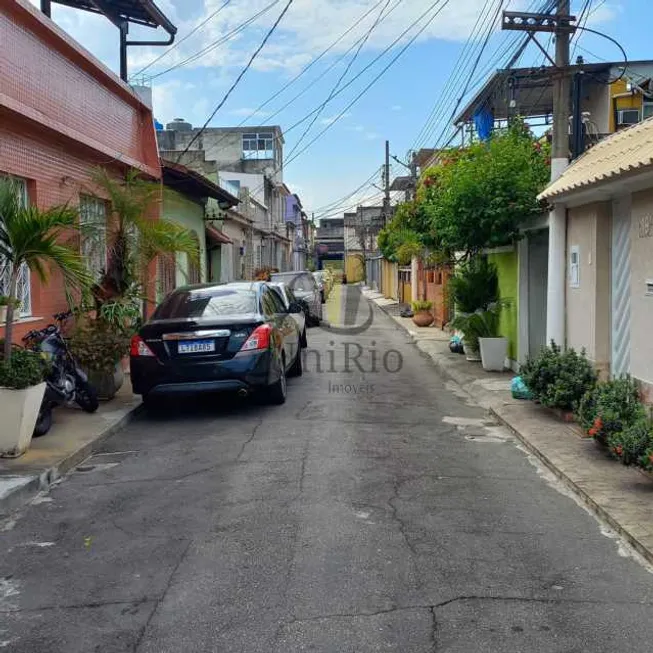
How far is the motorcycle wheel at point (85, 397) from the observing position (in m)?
8.66

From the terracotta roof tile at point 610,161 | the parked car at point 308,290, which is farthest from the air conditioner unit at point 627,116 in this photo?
the parked car at point 308,290

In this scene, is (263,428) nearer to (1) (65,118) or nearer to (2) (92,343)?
(2) (92,343)

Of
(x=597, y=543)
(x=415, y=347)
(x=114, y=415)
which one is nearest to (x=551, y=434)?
(x=597, y=543)

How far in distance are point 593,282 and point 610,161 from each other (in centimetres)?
144

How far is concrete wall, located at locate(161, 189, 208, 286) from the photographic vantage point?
1656cm

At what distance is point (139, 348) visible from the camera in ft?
29.2

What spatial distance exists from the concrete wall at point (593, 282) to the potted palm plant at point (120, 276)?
5510 millimetres

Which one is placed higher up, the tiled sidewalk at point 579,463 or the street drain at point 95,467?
the tiled sidewalk at point 579,463

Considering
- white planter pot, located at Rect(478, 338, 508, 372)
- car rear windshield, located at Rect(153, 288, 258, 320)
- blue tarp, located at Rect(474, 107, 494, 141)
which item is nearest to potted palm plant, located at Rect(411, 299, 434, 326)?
blue tarp, located at Rect(474, 107, 494, 141)

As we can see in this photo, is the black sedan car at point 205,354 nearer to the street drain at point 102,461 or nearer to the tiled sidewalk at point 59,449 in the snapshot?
the tiled sidewalk at point 59,449

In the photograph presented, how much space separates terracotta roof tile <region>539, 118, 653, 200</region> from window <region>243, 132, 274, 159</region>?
38.1m

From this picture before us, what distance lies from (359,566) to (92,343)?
604cm

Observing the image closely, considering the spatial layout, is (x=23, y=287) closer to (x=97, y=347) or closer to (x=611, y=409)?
(x=97, y=347)

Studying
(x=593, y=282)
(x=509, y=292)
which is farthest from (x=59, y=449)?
(x=509, y=292)
